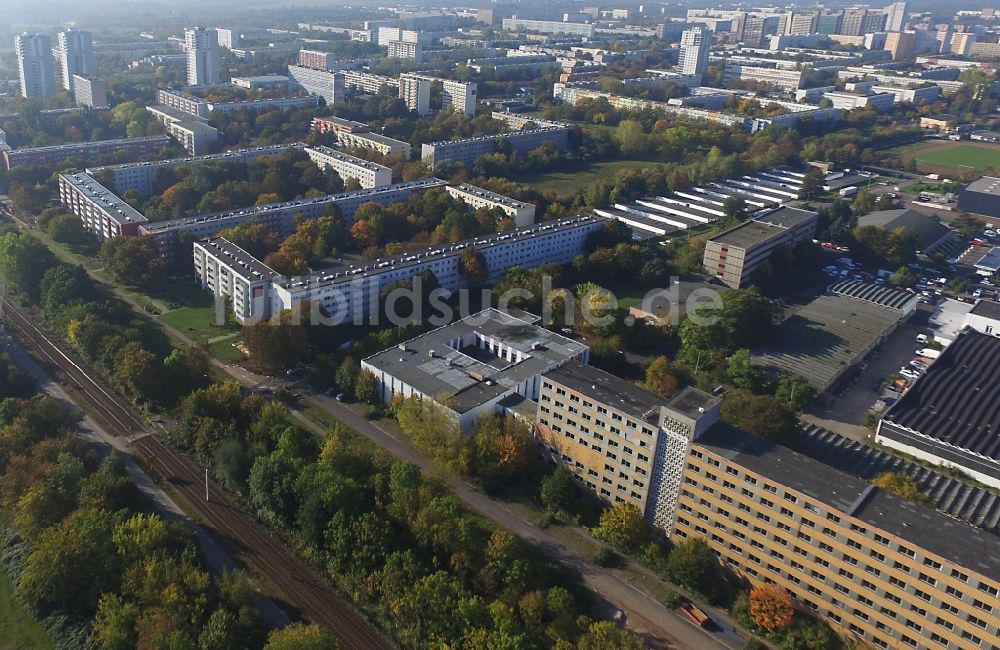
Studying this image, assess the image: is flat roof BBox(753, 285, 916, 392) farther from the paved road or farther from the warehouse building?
the paved road

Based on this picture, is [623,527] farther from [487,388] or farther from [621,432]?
[487,388]

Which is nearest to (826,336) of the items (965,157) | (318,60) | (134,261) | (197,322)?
(197,322)

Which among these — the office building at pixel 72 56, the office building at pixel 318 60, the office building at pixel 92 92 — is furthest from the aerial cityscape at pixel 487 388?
the office building at pixel 318 60

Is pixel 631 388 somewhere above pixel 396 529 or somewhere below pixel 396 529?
above

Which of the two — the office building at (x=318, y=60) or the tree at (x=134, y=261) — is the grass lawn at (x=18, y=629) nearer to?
the tree at (x=134, y=261)

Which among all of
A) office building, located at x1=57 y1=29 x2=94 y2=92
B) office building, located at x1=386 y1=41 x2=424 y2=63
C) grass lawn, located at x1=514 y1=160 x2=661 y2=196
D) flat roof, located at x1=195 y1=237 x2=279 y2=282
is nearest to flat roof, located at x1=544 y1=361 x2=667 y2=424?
flat roof, located at x1=195 y1=237 x2=279 y2=282

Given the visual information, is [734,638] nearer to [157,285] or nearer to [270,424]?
[270,424]

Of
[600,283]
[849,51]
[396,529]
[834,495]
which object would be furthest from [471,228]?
[849,51]

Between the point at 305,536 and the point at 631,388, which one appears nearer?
the point at 305,536
